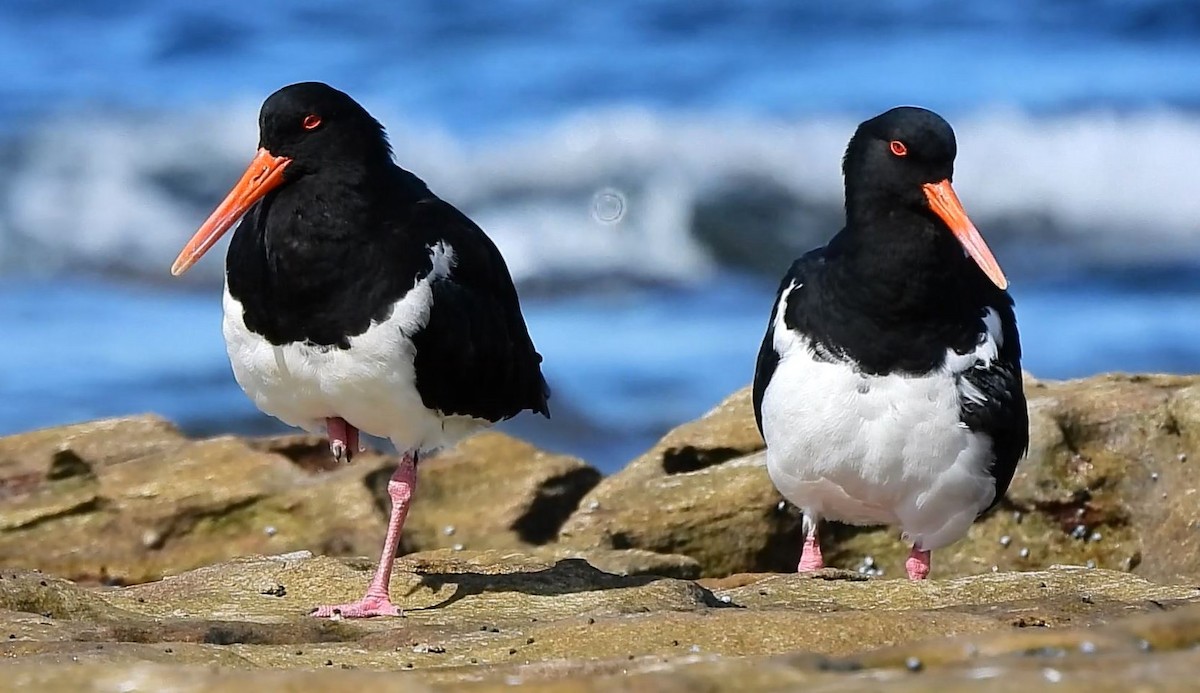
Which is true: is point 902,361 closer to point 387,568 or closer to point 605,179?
point 387,568

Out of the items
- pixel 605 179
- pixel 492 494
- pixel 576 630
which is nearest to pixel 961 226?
pixel 576 630

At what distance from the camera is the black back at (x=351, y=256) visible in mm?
6148

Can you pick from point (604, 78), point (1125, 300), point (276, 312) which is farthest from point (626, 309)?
point (276, 312)

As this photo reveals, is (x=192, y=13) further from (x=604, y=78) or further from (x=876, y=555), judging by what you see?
(x=876, y=555)

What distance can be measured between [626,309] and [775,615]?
38.1ft

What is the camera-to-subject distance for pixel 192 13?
1037 inches

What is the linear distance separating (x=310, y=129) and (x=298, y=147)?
2.7 inches

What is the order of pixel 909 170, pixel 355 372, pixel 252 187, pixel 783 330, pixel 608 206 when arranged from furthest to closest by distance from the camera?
pixel 608 206
pixel 783 330
pixel 909 170
pixel 252 187
pixel 355 372

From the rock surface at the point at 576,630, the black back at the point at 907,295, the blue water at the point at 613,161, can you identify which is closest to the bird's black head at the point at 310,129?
the rock surface at the point at 576,630

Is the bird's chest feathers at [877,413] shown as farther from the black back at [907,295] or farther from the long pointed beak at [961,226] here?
the long pointed beak at [961,226]

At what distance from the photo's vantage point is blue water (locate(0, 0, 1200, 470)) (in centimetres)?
1423

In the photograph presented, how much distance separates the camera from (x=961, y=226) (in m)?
6.57

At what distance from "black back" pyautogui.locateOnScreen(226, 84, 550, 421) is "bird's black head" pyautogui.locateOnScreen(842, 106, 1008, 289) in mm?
1360

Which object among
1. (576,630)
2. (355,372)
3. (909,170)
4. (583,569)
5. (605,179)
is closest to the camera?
(576,630)
